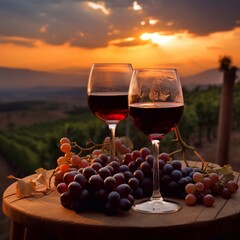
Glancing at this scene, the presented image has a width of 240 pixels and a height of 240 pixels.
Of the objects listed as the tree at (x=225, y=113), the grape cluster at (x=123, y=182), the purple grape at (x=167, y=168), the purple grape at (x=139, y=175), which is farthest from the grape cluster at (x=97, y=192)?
the tree at (x=225, y=113)

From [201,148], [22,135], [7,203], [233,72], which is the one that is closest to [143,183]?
[7,203]

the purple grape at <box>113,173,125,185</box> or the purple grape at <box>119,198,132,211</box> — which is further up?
the purple grape at <box>113,173,125,185</box>

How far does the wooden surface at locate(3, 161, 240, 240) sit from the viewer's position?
4.71 ft

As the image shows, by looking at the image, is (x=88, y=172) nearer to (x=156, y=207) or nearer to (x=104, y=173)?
(x=104, y=173)

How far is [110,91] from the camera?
1.84 meters

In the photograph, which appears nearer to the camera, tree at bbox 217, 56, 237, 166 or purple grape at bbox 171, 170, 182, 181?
purple grape at bbox 171, 170, 182, 181

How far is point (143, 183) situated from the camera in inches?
70.7

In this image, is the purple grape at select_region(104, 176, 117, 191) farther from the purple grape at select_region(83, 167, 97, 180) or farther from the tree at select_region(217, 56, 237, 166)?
the tree at select_region(217, 56, 237, 166)

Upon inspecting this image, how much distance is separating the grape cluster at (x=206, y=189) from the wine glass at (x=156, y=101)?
0.12 m

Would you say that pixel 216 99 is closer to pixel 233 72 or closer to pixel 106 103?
pixel 233 72

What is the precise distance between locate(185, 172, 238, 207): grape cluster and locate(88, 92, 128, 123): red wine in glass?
37 cm

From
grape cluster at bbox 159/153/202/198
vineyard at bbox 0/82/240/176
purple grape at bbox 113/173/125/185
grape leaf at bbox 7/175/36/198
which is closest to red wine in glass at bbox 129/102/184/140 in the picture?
purple grape at bbox 113/173/125/185

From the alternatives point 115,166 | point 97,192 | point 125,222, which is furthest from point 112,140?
point 125,222

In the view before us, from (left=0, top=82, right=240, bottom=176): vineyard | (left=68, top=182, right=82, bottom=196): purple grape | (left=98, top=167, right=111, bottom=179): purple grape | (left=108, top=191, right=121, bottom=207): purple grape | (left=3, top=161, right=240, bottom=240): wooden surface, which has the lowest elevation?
(left=0, top=82, right=240, bottom=176): vineyard
